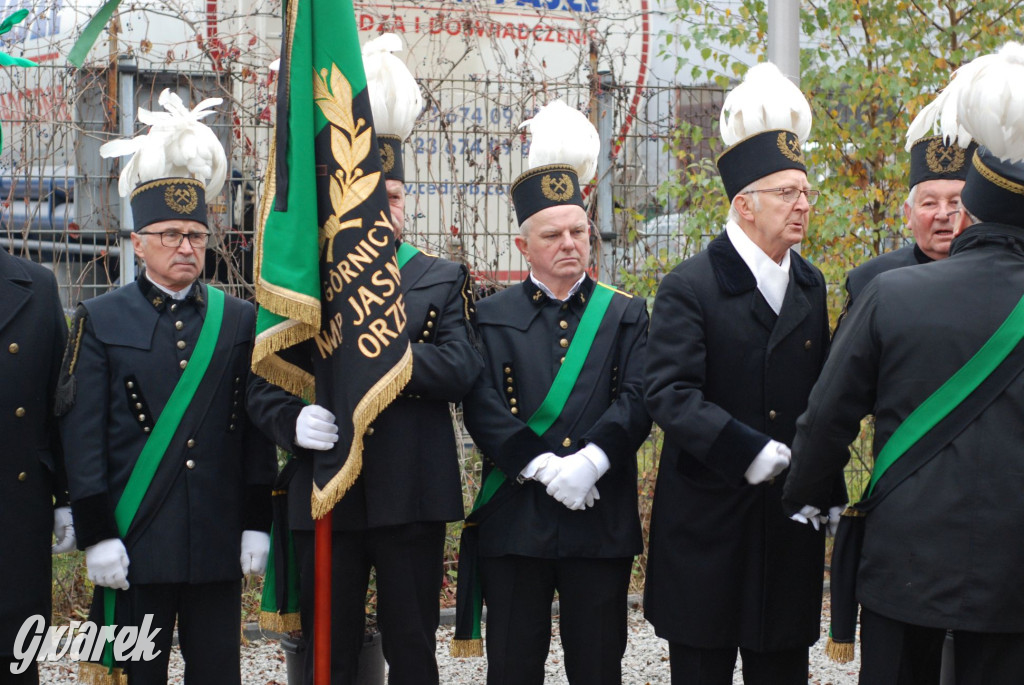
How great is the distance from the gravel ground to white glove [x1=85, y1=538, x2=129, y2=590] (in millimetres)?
1699

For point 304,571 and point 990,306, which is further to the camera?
point 304,571

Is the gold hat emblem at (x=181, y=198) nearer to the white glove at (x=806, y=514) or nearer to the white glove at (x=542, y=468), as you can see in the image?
the white glove at (x=542, y=468)

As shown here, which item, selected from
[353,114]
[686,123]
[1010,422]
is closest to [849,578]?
[1010,422]

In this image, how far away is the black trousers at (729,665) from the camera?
4059 millimetres

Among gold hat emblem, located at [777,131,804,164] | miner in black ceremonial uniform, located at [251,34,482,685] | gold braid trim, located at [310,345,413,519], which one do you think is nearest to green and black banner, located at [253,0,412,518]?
gold braid trim, located at [310,345,413,519]

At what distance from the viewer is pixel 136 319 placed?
13.9 feet

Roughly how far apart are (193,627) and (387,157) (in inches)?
67.7

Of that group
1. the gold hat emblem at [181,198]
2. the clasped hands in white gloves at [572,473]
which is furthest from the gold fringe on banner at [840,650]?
the gold hat emblem at [181,198]

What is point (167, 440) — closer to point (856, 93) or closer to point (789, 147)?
point (789, 147)

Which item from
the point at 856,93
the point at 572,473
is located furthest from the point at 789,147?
the point at 856,93

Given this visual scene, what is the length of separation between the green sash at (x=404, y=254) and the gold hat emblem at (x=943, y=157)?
1.99 metres

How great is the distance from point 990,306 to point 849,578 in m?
0.87

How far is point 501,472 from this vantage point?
4391 mm

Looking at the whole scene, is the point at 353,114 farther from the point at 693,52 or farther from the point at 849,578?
the point at 693,52
